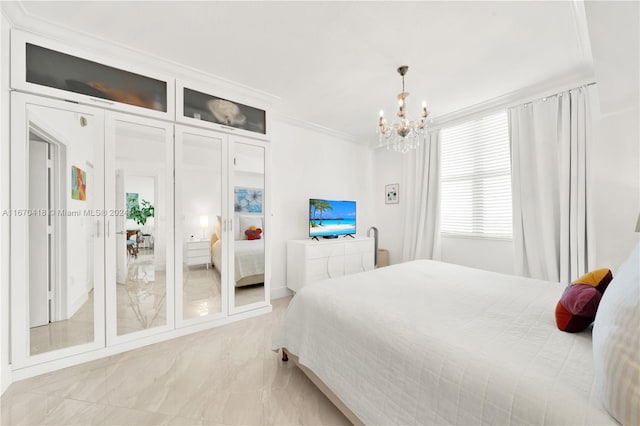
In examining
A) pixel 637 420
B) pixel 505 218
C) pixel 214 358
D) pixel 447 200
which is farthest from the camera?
pixel 447 200

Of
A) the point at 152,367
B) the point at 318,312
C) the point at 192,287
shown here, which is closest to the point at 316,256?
the point at 192,287

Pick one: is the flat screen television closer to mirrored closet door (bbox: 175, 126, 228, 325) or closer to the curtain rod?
mirrored closet door (bbox: 175, 126, 228, 325)

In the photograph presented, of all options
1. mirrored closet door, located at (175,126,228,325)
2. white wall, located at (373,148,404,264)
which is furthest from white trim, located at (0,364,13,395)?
white wall, located at (373,148,404,264)

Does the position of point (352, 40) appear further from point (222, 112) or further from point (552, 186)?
point (552, 186)

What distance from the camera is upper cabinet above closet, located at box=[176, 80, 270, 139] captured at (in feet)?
8.36

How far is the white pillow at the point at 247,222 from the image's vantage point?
2918mm

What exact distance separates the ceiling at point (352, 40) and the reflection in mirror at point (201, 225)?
840 millimetres

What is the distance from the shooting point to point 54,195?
6.54 feet

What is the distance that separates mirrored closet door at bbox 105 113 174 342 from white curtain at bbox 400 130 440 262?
3.42 m

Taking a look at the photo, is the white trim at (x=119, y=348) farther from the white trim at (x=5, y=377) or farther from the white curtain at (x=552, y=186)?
the white curtain at (x=552, y=186)

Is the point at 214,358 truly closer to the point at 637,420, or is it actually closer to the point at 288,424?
the point at 288,424

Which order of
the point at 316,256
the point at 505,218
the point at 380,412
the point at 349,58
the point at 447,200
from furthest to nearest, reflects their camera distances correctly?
the point at 447,200
the point at 316,256
the point at 505,218
the point at 349,58
the point at 380,412

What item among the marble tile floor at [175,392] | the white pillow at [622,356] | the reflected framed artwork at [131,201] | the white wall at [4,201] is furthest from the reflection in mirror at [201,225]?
the white pillow at [622,356]

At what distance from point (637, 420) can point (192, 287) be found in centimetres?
291
